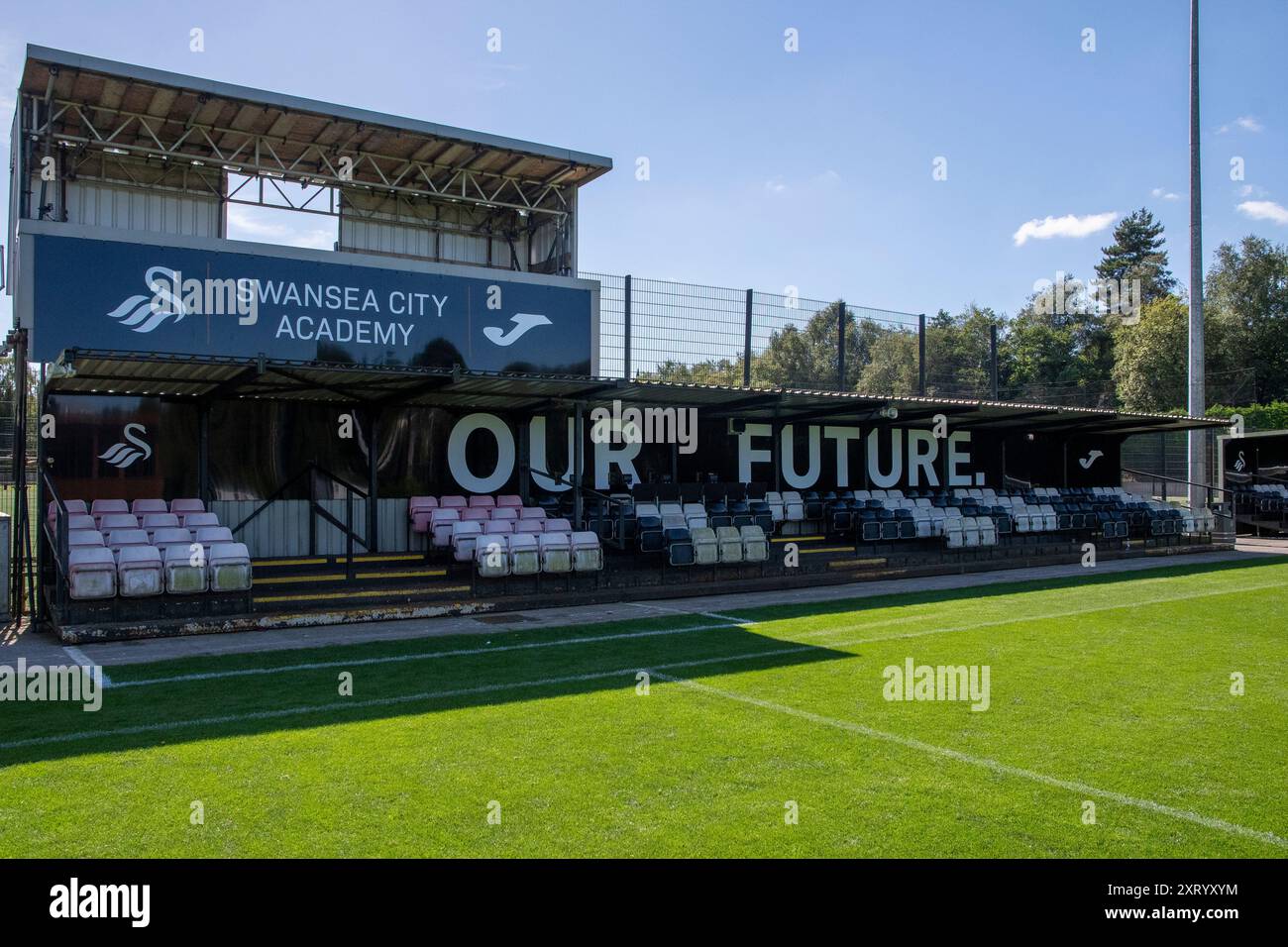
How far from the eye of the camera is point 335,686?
8.67 m

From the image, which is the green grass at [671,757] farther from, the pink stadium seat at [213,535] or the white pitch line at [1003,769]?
the pink stadium seat at [213,535]

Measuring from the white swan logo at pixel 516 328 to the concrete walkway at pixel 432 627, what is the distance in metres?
7.08

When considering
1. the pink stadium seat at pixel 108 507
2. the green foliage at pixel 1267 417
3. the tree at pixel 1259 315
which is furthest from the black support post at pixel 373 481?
the tree at pixel 1259 315

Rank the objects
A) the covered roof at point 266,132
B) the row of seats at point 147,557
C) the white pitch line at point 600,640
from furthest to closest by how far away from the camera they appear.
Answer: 1. the covered roof at point 266,132
2. the row of seats at point 147,557
3. the white pitch line at point 600,640

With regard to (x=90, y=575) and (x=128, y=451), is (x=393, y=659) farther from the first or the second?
(x=128, y=451)

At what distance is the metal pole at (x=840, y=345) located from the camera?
23.9 meters

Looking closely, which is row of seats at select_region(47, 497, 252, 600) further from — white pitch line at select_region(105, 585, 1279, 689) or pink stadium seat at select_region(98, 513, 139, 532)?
white pitch line at select_region(105, 585, 1279, 689)

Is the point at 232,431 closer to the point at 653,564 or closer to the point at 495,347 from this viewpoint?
the point at 495,347

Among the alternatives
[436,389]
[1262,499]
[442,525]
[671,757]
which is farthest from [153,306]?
[1262,499]

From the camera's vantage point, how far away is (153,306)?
16.0m

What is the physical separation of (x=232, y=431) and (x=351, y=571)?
161 inches

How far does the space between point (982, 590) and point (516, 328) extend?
10.3m
